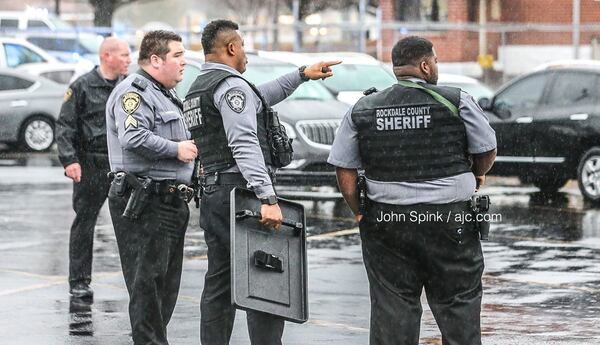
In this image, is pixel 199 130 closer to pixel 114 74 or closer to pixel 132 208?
pixel 132 208

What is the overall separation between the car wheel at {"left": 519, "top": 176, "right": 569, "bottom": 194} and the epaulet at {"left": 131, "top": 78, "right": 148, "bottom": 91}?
35.0ft

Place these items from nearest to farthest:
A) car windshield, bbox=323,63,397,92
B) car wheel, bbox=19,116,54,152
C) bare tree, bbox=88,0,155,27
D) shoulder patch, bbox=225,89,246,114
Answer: shoulder patch, bbox=225,89,246,114, car windshield, bbox=323,63,397,92, car wheel, bbox=19,116,54,152, bare tree, bbox=88,0,155,27

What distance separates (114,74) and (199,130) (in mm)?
2919

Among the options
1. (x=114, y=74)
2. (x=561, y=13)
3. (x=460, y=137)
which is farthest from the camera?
(x=561, y=13)

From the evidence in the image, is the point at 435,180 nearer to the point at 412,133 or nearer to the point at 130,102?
the point at 412,133

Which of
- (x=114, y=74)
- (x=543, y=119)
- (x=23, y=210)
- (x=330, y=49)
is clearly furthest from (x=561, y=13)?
(x=114, y=74)

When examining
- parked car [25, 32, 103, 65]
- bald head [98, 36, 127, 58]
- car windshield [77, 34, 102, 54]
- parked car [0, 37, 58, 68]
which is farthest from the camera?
car windshield [77, 34, 102, 54]

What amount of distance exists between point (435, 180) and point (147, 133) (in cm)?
169

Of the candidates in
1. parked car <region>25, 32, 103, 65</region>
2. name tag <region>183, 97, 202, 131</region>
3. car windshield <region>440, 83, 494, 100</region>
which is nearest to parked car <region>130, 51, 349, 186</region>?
car windshield <region>440, 83, 494, 100</region>

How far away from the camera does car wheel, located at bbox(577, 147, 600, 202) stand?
55.1 ft

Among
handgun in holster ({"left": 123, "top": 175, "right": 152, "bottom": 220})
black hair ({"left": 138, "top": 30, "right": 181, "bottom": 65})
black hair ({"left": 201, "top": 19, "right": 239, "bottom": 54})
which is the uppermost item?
black hair ({"left": 201, "top": 19, "right": 239, "bottom": 54})

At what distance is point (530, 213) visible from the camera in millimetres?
16047

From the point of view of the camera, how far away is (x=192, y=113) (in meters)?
7.58

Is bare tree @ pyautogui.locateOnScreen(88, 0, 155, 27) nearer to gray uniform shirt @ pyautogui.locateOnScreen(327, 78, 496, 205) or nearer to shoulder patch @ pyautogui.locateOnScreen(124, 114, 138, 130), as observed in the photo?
shoulder patch @ pyautogui.locateOnScreen(124, 114, 138, 130)
